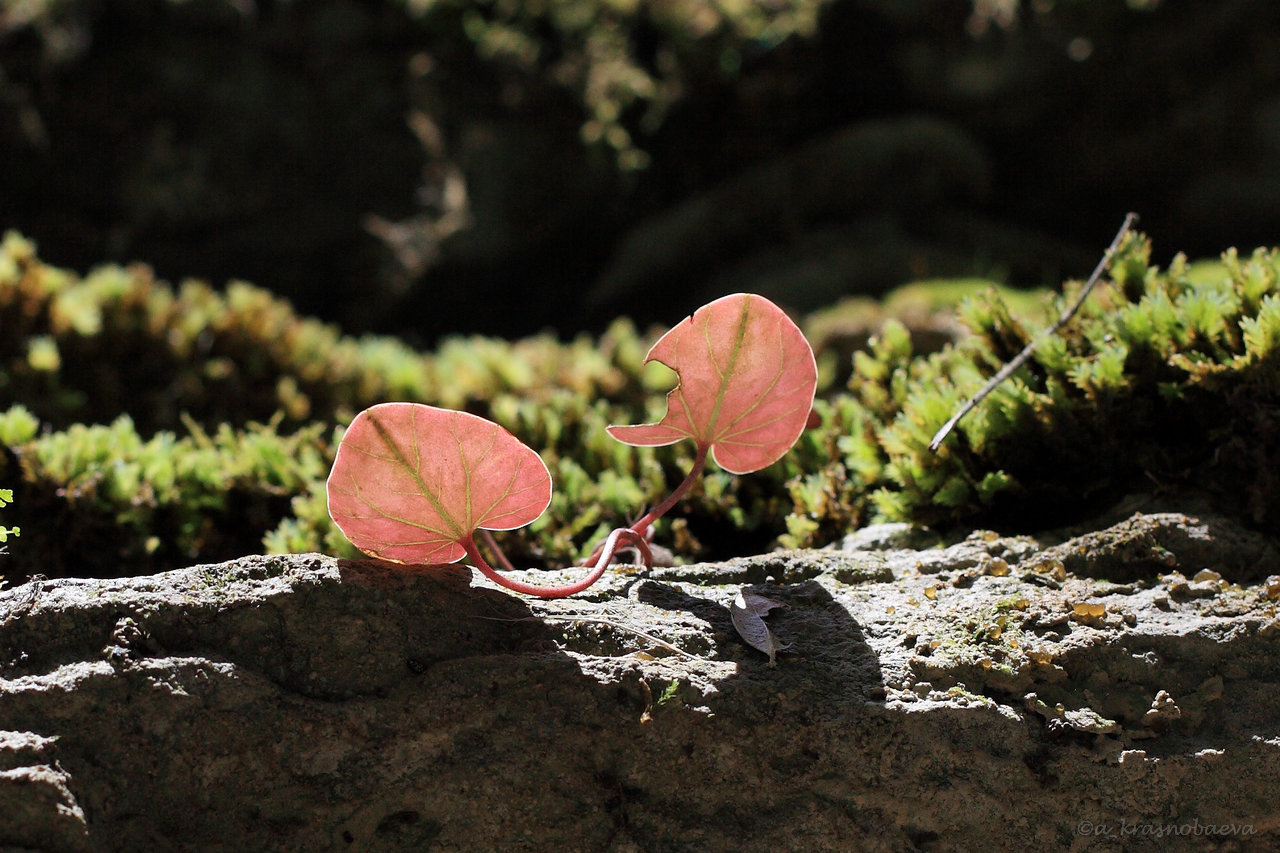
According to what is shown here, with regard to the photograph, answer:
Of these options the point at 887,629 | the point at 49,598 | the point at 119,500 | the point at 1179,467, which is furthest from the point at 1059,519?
the point at 119,500

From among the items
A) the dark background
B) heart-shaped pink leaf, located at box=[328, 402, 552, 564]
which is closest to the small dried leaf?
heart-shaped pink leaf, located at box=[328, 402, 552, 564]

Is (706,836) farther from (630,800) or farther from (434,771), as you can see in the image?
(434,771)

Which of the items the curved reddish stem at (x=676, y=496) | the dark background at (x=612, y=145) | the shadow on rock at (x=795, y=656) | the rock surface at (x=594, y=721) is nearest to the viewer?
the rock surface at (x=594, y=721)

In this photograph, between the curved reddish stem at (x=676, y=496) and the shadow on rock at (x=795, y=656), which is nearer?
the shadow on rock at (x=795, y=656)

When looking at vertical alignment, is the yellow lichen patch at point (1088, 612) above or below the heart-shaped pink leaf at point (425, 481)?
below

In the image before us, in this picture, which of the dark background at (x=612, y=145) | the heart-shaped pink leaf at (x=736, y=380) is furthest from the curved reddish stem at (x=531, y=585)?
the dark background at (x=612, y=145)

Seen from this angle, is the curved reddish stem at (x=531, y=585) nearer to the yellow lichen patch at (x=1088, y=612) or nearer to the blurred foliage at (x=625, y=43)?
the yellow lichen patch at (x=1088, y=612)
